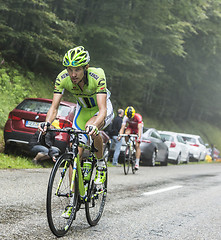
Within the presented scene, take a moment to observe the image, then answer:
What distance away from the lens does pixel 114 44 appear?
21797 mm

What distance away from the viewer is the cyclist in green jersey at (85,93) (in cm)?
457

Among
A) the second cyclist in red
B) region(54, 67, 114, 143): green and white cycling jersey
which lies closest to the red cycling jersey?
the second cyclist in red

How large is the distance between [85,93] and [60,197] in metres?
1.33

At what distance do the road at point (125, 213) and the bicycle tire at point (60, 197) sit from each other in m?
0.17

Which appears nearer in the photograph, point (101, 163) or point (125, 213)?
point (101, 163)

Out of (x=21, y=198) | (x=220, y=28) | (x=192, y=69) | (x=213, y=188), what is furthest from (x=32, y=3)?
(x=192, y=69)

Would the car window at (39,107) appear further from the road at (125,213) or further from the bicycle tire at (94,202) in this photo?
the bicycle tire at (94,202)

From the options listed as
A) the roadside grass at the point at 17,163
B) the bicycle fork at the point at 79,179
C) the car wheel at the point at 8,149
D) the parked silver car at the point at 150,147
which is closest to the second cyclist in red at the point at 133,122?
the roadside grass at the point at 17,163

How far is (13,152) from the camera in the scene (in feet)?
37.8

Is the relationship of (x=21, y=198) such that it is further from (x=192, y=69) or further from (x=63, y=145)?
(x=192, y=69)

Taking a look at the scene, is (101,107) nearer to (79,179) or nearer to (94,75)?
(94,75)

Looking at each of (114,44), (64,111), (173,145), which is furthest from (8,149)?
(114,44)

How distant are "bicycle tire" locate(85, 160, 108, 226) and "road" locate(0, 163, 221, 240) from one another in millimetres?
109

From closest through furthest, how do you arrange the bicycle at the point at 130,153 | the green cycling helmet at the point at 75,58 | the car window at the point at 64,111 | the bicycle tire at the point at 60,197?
the bicycle tire at the point at 60,197 → the green cycling helmet at the point at 75,58 → the car window at the point at 64,111 → the bicycle at the point at 130,153
